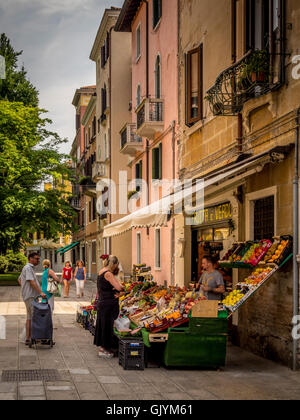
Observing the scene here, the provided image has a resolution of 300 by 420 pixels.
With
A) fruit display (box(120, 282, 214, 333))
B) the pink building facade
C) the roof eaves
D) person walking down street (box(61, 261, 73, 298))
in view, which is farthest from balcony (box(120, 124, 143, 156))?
fruit display (box(120, 282, 214, 333))

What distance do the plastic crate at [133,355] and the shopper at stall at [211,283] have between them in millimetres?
1796

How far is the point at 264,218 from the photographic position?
39.3ft

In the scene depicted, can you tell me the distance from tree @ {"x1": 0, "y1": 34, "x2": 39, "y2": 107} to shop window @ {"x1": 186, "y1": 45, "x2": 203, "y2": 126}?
25428mm

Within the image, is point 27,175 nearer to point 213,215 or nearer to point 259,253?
point 213,215

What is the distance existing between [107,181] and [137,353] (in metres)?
28.2

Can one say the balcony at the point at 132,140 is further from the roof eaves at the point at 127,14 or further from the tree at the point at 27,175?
the tree at the point at 27,175

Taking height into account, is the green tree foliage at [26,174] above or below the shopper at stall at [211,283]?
above

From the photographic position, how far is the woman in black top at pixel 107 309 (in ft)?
38.0

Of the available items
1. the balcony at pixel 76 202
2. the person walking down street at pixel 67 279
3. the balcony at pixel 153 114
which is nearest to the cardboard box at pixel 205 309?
the balcony at pixel 153 114

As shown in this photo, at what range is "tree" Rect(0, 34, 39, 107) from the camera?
4028 cm

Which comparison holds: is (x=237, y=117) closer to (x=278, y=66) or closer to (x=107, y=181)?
(x=278, y=66)

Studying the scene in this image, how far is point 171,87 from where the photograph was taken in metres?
19.9

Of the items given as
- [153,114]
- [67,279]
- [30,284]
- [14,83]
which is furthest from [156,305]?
[14,83]
